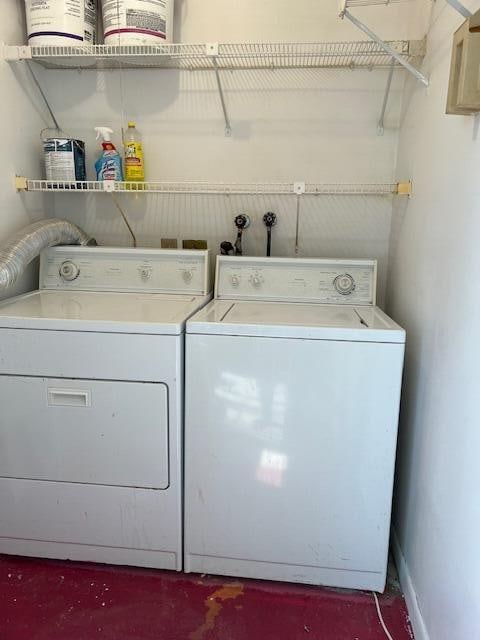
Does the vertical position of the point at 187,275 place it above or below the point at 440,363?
above

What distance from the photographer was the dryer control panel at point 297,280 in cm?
198

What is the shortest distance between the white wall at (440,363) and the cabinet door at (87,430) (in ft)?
2.93

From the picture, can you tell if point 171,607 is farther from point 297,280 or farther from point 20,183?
point 20,183

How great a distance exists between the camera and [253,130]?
7.16 feet

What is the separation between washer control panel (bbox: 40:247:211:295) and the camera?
207 centimetres

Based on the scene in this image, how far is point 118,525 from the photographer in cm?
166

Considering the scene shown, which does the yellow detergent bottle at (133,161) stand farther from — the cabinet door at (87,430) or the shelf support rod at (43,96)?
the cabinet door at (87,430)

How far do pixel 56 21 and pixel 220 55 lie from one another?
69 cm

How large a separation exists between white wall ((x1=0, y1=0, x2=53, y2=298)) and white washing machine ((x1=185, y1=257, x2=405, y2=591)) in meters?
1.05

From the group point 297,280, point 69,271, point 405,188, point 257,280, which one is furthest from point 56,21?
point 405,188

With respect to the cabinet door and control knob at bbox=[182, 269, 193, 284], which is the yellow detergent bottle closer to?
control knob at bbox=[182, 269, 193, 284]

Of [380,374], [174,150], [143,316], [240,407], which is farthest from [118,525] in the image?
[174,150]

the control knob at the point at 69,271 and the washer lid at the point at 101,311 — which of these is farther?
the control knob at the point at 69,271

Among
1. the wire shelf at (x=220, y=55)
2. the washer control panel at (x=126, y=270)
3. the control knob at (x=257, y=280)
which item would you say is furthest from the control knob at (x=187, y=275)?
the wire shelf at (x=220, y=55)
